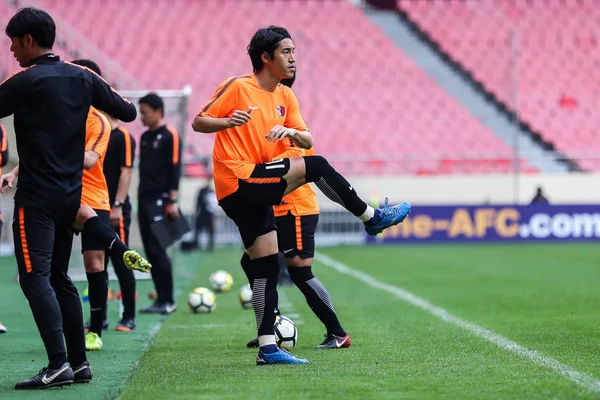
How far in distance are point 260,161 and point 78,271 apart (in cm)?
740

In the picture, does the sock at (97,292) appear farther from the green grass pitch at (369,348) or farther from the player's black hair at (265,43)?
the player's black hair at (265,43)

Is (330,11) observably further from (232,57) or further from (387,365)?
(387,365)

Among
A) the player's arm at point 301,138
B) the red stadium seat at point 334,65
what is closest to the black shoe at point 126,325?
the player's arm at point 301,138

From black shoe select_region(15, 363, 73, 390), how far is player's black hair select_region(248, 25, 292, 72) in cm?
206

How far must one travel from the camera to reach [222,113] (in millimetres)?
6316

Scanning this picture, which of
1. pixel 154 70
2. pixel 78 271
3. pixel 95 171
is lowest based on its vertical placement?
pixel 78 271

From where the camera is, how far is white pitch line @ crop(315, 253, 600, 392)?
5.57m

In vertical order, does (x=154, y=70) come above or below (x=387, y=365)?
above

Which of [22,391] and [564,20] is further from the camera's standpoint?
[564,20]

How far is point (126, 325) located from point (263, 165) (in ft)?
10.5

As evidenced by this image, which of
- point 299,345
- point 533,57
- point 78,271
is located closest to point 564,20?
point 533,57

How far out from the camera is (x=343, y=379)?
5.74 m

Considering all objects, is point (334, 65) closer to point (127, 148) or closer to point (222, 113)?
point (127, 148)

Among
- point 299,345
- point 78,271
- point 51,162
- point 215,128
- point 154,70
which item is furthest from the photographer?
point 154,70
